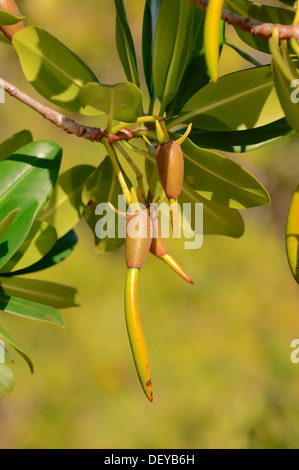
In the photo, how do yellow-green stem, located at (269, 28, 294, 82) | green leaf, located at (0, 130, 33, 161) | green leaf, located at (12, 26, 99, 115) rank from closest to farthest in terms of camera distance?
yellow-green stem, located at (269, 28, 294, 82) → green leaf, located at (12, 26, 99, 115) → green leaf, located at (0, 130, 33, 161)

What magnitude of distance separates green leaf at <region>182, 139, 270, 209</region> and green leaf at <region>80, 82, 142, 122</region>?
0.07 metres

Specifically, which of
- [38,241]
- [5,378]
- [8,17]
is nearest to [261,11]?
[8,17]

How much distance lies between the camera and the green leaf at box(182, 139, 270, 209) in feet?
1.74

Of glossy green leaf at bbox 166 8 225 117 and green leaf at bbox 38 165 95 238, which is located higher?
glossy green leaf at bbox 166 8 225 117

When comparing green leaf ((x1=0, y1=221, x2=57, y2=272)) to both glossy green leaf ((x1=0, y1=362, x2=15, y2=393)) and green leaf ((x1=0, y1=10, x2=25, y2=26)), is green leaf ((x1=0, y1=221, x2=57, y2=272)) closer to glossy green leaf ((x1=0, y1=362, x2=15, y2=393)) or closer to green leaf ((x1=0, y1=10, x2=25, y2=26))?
glossy green leaf ((x1=0, y1=362, x2=15, y2=393))

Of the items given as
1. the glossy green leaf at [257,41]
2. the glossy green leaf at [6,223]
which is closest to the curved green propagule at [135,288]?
the glossy green leaf at [6,223]

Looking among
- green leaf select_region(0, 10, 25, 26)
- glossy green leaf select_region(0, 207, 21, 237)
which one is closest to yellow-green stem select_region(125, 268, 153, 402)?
glossy green leaf select_region(0, 207, 21, 237)

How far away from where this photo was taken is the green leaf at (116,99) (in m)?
0.45

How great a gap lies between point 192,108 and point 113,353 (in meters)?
1.97

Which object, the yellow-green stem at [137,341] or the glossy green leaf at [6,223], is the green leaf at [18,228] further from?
the yellow-green stem at [137,341]

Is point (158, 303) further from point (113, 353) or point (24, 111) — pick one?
point (24, 111)

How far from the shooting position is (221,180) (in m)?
0.55

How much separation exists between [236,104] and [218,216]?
143 millimetres

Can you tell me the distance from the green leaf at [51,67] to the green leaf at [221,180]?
12 cm
